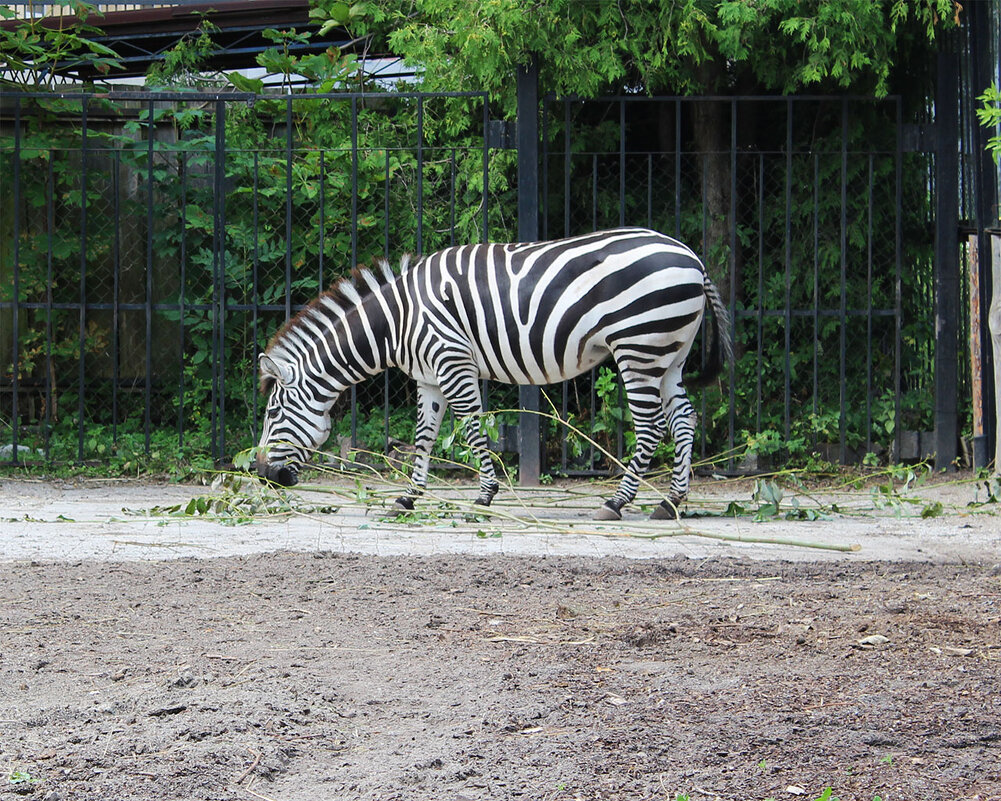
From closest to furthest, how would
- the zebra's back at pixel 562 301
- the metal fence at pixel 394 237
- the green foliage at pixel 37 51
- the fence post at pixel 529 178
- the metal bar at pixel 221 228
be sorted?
the zebra's back at pixel 562 301
the fence post at pixel 529 178
the metal bar at pixel 221 228
the metal fence at pixel 394 237
the green foliage at pixel 37 51

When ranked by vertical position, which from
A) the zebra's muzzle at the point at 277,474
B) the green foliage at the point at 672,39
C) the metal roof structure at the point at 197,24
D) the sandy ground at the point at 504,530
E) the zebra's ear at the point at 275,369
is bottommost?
the sandy ground at the point at 504,530

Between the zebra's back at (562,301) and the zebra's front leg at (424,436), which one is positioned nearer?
the zebra's back at (562,301)

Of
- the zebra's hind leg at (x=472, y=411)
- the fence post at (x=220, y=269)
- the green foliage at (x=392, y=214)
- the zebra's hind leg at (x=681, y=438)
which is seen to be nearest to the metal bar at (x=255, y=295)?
the green foliage at (x=392, y=214)

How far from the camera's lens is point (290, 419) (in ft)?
22.6

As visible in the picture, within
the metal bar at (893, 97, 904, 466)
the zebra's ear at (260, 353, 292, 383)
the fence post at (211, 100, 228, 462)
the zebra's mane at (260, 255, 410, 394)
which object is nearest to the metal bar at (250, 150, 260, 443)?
the fence post at (211, 100, 228, 462)

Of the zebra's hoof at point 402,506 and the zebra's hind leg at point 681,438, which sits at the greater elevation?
the zebra's hind leg at point 681,438

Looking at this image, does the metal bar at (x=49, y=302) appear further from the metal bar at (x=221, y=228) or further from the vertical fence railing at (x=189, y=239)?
the metal bar at (x=221, y=228)

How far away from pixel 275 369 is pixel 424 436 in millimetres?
986

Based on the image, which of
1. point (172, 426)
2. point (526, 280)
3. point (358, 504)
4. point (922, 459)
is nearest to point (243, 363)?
point (172, 426)

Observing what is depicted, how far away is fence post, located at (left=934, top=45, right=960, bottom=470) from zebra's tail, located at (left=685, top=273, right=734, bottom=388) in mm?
1670

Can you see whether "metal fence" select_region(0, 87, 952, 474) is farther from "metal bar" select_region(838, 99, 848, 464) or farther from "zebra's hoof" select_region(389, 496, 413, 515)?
"zebra's hoof" select_region(389, 496, 413, 515)

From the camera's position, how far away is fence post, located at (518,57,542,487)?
7641 millimetres

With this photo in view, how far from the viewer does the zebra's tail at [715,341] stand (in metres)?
6.74

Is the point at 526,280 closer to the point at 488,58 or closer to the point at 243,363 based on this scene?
the point at 488,58
